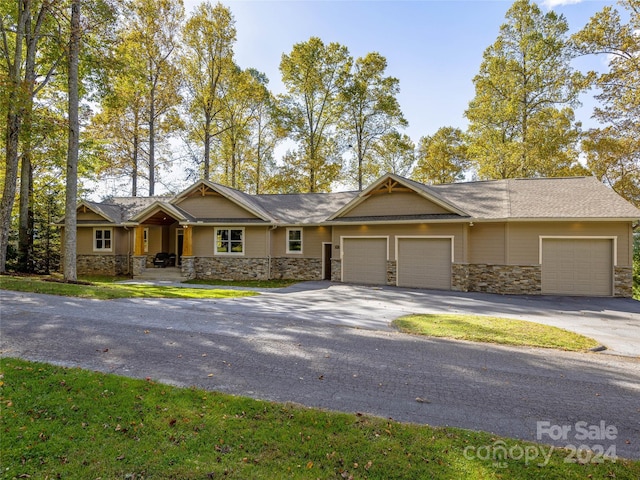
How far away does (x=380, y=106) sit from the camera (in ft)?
86.9

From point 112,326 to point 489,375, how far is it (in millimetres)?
7163

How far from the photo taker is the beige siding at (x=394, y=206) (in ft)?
51.9

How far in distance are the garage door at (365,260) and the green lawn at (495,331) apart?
294 inches

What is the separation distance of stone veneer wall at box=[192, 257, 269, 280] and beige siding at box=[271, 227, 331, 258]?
3.95 ft

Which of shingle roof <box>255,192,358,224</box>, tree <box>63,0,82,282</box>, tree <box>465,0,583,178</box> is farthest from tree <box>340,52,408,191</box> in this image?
tree <box>63,0,82,282</box>

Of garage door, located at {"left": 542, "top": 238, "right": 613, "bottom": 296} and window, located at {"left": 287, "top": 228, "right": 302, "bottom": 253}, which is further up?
window, located at {"left": 287, "top": 228, "right": 302, "bottom": 253}

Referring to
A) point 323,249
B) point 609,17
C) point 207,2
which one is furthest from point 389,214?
point 207,2

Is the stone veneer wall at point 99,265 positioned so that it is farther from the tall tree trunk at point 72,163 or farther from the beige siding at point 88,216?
the tall tree trunk at point 72,163

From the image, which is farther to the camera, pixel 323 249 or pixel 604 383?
pixel 323 249

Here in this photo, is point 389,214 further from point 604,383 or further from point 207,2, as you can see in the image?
point 207,2

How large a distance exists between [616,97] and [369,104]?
49.5ft

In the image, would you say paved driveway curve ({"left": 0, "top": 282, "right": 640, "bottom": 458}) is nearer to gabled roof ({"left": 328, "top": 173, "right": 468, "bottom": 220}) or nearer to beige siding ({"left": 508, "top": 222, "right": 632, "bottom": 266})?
beige siding ({"left": 508, "top": 222, "right": 632, "bottom": 266})

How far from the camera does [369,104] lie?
26.7 m

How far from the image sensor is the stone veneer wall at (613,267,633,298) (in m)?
13.3
